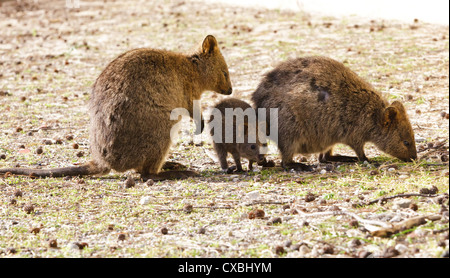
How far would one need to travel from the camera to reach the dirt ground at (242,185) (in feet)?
15.3

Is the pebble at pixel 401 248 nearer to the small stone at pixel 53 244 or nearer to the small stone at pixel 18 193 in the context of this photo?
the small stone at pixel 53 244

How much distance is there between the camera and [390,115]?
686 cm

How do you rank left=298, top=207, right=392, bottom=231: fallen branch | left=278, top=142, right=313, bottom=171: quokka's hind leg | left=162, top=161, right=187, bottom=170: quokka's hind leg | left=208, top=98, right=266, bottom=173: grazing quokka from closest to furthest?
left=298, top=207, right=392, bottom=231: fallen branch < left=278, top=142, right=313, bottom=171: quokka's hind leg < left=208, top=98, right=266, bottom=173: grazing quokka < left=162, top=161, right=187, bottom=170: quokka's hind leg

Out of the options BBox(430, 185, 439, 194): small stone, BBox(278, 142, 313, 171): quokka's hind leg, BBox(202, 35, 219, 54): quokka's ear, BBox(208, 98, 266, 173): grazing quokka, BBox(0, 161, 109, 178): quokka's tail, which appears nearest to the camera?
BBox(430, 185, 439, 194): small stone

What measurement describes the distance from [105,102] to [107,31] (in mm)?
9534

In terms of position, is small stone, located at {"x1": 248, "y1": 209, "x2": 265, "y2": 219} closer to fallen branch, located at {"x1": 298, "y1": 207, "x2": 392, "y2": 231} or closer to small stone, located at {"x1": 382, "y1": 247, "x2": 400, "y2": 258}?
fallen branch, located at {"x1": 298, "y1": 207, "x2": 392, "y2": 231}

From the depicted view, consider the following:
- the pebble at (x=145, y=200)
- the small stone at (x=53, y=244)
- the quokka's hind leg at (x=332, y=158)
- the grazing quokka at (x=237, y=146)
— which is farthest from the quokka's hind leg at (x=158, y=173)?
the small stone at (x=53, y=244)

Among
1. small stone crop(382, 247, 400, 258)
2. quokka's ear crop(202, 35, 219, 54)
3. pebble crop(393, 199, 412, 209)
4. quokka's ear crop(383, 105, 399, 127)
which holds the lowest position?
small stone crop(382, 247, 400, 258)

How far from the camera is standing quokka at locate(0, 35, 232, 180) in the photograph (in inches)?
253

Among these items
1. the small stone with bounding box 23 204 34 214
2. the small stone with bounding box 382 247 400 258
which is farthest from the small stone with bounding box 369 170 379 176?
the small stone with bounding box 23 204 34 214

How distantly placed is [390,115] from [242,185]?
1.91 m

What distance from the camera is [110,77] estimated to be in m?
6.57

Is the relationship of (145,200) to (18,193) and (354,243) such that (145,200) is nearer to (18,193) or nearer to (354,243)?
(18,193)
